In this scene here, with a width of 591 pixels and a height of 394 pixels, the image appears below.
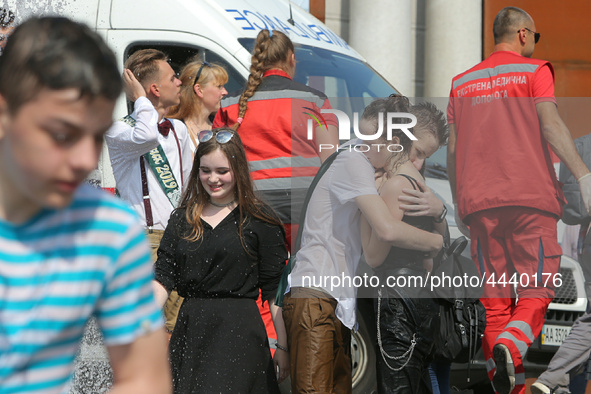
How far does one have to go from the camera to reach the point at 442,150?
16.7 feet

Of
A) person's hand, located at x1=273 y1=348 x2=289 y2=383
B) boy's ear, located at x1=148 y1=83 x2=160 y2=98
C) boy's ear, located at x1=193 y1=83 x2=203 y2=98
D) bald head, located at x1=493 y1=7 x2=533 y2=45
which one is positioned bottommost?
person's hand, located at x1=273 y1=348 x2=289 y2=383

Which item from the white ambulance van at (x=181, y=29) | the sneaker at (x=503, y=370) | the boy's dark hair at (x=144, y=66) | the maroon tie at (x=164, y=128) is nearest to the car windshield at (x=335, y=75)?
the white ambulance van at (x=181, y=29)

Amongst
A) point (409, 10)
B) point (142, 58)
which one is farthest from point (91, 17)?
point (409, 10)

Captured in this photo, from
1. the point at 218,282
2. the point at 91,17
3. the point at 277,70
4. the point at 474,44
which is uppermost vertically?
the point at 474,44

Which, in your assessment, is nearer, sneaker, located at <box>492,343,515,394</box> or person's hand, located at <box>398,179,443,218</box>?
person's hand, located at <box>398,179,443,218</box>

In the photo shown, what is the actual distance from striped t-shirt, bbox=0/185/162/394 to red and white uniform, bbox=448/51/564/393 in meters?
3.64

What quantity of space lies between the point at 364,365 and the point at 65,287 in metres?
4.08

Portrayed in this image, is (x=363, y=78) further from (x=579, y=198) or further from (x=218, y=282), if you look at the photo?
(x=218, y=282)

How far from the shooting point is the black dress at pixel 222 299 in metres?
3.77

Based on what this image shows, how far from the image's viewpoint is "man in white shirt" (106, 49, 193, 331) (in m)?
4.93

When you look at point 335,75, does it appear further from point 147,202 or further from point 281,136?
point 147,202

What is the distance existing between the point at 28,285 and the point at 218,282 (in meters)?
2.49

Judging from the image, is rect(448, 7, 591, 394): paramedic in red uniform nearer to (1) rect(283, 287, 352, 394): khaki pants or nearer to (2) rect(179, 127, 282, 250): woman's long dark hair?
(1) rect(283, 287, 352, 394): khaki pants

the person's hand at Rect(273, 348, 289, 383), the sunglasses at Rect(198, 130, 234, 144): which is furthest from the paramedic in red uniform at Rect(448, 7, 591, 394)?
the sunglasses at Rect(198, 130, 234, 144)
